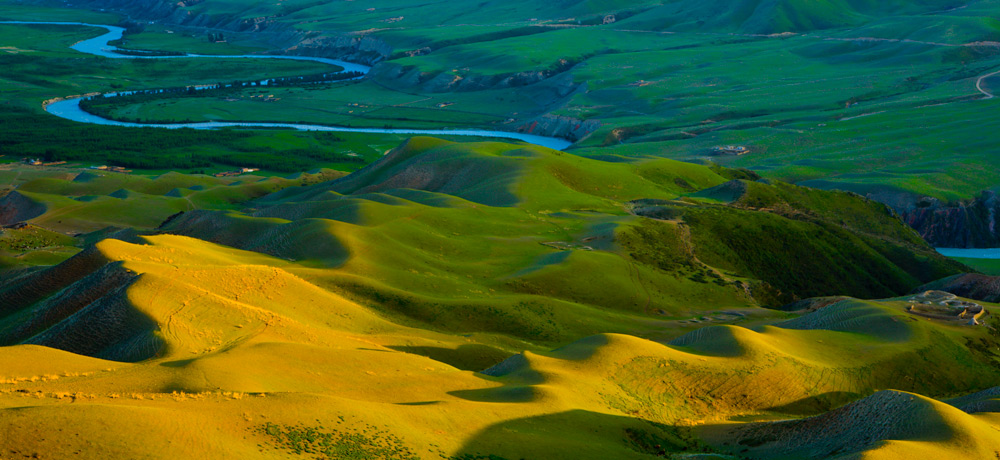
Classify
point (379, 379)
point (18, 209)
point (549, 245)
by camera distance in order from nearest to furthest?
1. point (379, 379)
2. point (549, 245)
3. point (18, 209)

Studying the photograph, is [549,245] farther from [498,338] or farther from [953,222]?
[953,222]

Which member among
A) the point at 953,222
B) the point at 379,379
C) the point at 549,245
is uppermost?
the point at 379,379

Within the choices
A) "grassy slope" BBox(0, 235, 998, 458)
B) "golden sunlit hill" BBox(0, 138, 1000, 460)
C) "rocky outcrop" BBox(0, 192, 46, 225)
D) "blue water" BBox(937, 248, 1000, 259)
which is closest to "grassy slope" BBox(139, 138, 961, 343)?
"golden sunlit hill" BBox(0, 138, 1000, 460)

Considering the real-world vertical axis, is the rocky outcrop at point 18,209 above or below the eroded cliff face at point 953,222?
above

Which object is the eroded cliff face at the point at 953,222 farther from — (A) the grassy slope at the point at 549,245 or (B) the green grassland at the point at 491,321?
(A) the grassy slope at the point at 549,245

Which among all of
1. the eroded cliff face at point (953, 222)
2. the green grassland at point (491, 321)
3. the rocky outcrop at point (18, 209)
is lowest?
the eroded cliff face at point (953, 222)

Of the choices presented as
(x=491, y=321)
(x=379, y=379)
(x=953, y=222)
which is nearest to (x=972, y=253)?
(x=953, y=222)

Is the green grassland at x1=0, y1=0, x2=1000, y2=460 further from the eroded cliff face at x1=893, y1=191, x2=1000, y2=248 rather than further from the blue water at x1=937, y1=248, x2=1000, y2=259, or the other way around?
the blue water at x1=937, y1=248, x2=1000, y2=259

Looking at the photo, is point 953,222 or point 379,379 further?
point 953,222

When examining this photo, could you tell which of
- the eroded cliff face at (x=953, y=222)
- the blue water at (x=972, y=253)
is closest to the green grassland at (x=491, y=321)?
the eroded cliff face at (x=953, y=222)

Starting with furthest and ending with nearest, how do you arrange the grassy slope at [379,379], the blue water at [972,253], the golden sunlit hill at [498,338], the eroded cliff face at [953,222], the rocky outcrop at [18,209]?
1. the eroded cliff face at [953,222]
2. the blue water at [972,253]
3. the rocky outcrop at [18,209]
4. the golden sunlit hill at [498,338]
5. the grassy slope at [379,379]
